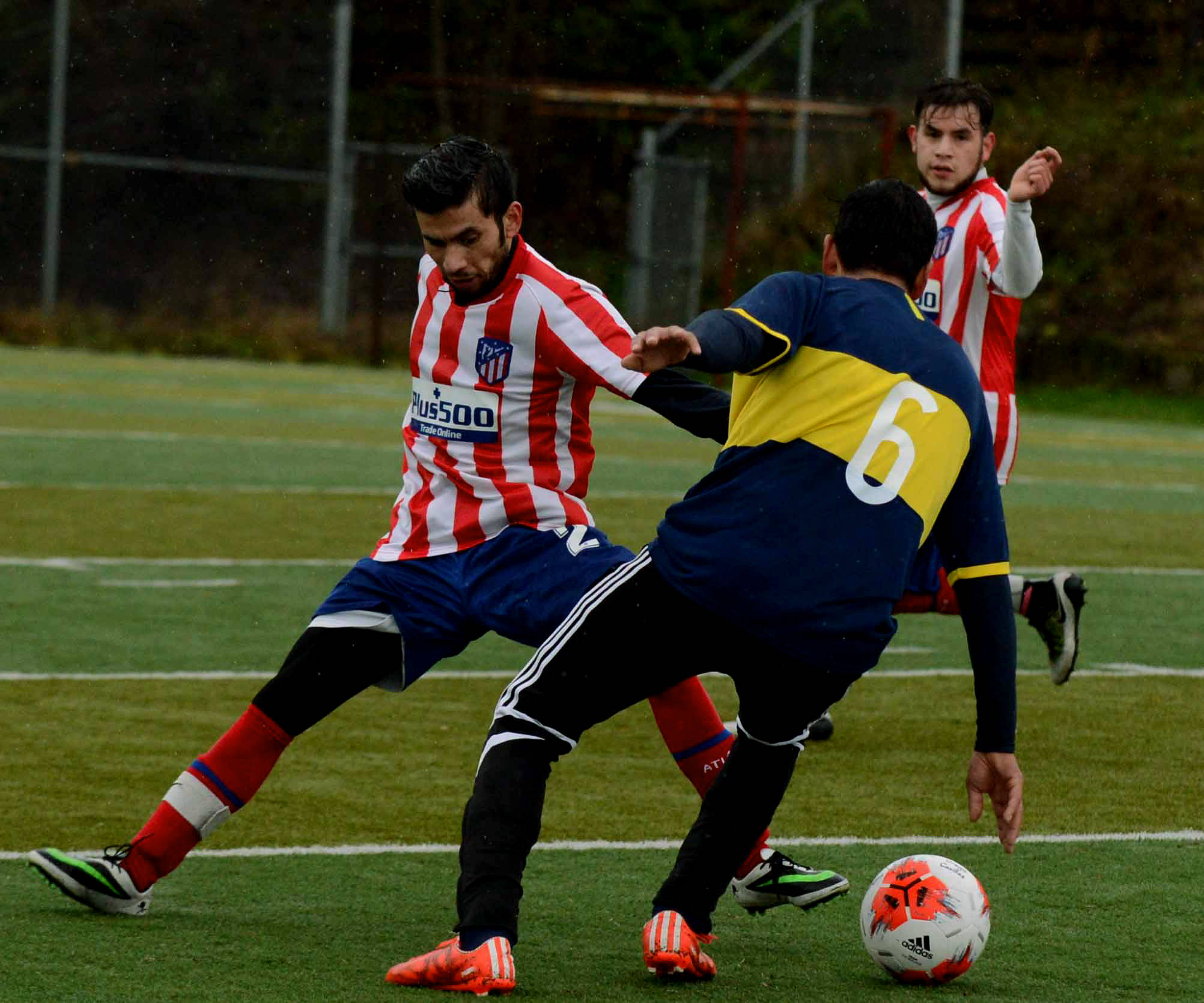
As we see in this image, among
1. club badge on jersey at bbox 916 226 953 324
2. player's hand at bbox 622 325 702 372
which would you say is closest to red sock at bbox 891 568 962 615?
club badge on jersey at bbox 916 226 953 324

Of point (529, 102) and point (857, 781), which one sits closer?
point (857, 781)

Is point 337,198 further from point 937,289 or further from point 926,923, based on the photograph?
point 926,923

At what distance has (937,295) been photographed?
732 centimetres

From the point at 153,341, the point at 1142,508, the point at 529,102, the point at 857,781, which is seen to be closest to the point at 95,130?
the point at 153,341

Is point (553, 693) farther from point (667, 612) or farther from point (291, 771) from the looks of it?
point (291, 771)

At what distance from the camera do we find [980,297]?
287 inches

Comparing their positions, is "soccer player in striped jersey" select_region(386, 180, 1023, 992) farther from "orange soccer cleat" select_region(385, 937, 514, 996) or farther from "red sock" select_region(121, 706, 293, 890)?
"red sock" select_region(121, 706, 293, 890)

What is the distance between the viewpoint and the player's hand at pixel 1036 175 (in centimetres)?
647

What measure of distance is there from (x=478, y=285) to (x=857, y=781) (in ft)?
7.20

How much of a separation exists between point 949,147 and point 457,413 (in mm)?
2869

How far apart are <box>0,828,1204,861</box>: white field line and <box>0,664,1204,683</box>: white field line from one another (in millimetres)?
1893

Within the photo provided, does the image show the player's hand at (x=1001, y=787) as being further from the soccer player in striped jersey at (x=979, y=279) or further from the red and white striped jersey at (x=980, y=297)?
the red and white striped jersey at (x=980, y=297)

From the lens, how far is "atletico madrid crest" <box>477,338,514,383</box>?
4848 millimetres

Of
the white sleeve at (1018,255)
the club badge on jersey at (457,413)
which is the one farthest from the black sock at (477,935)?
the white sleeve at (1018,255)
